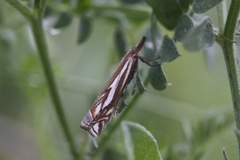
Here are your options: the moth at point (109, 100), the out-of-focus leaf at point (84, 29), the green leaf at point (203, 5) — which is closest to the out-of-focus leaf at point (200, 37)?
the green leaf at point (203, 5)

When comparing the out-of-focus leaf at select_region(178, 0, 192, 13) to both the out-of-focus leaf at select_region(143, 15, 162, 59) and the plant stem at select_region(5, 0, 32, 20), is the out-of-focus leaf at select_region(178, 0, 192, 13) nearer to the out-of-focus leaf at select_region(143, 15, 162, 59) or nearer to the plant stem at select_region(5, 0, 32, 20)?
the out-of-focus leaf at select_region(143, 15, 162, 59)

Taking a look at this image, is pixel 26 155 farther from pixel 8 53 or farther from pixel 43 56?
pixel 43 56

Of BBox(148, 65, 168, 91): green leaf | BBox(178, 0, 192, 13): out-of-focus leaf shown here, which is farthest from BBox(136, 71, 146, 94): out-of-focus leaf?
BBox(178, 0, 192, 13): out-of-focus leaf

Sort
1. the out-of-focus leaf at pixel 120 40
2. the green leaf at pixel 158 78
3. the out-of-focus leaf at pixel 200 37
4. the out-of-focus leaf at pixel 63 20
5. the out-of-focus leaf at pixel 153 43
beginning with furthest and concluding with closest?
the out-of-focus leaf at pixel 120 40 < the out-of-focus leaf at pixel 63 20 < the out-of-focus leaf at pixel 153 43 < the green leaf at pixel 158 78 < the out-of-focus leaf at pixel 200 37

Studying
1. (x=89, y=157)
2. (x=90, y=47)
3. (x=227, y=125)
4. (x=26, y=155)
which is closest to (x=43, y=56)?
(x=89, y=157)

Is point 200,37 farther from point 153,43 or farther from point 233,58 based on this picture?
point 153,43

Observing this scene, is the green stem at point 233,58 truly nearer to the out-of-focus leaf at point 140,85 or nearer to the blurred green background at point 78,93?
the out-of-focus leaf at point 140,85

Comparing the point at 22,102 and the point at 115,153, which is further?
the point at 22,102
